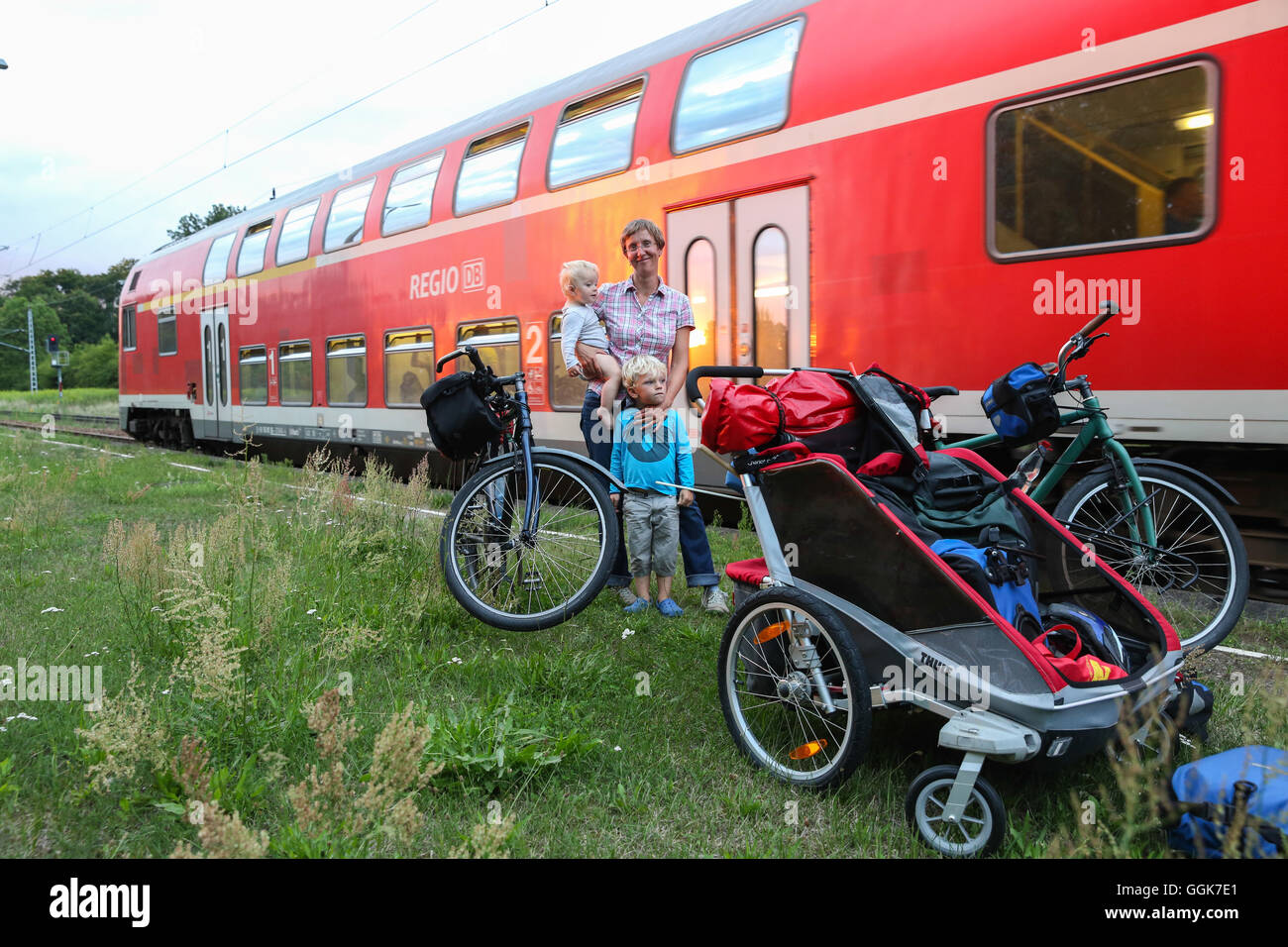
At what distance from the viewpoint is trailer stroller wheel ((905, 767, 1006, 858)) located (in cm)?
228

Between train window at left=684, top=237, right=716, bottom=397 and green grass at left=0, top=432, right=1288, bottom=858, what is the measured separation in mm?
2490

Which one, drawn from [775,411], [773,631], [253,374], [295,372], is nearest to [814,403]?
[775,411]

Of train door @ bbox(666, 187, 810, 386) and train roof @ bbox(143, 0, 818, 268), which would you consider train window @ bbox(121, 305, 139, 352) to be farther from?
train door @ bbox(666, 187, 810, 386)

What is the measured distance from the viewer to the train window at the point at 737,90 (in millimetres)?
6410

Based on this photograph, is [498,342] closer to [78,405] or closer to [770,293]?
[770,293]

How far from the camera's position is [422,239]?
9.79 metres

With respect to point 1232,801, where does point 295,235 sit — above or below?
above

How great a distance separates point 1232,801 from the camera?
6.95 feet

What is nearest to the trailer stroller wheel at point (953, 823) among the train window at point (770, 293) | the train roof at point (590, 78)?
the train window at point (770, 293)

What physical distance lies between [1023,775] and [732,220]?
4.84 m

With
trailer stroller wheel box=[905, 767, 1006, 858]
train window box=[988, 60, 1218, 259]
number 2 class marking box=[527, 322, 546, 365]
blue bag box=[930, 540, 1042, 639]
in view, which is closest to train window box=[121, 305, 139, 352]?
number 2 class marking box=[527, 322, 546, 365]

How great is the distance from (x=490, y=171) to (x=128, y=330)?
502 inches

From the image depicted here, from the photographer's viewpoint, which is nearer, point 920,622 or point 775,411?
point 920,622
